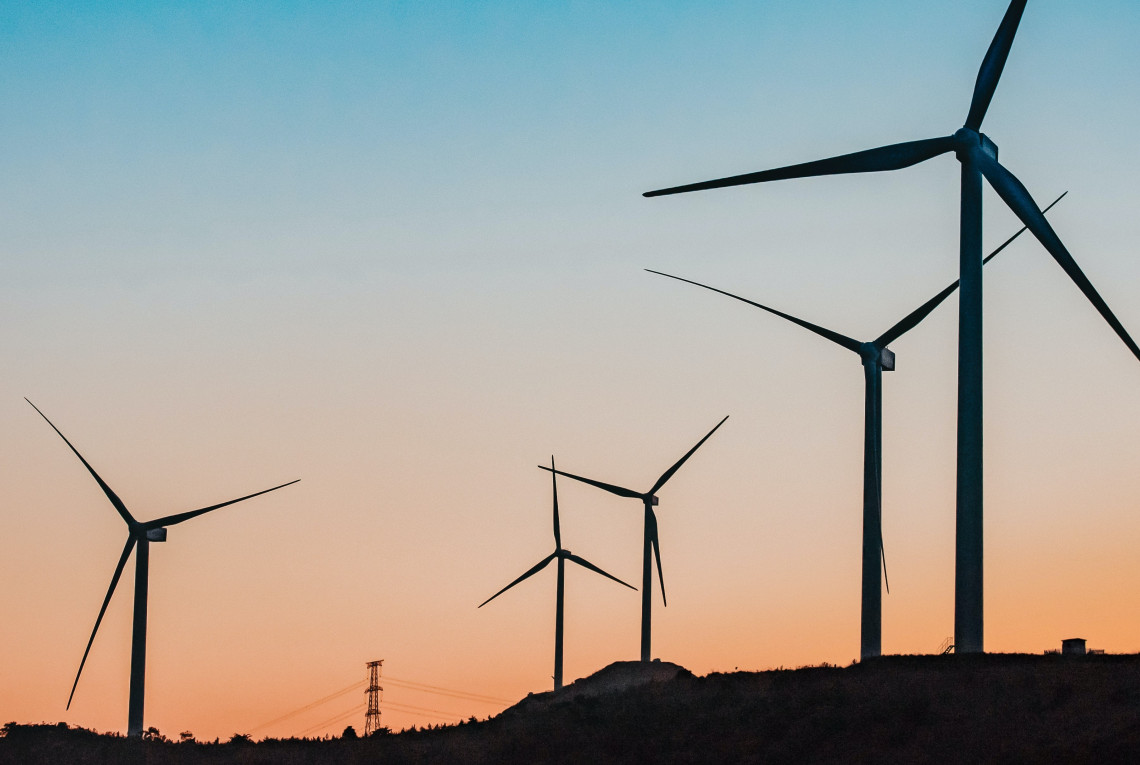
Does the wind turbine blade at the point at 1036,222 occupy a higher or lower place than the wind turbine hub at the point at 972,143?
lower

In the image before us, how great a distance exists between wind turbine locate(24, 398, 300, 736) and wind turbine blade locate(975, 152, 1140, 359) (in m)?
40.9

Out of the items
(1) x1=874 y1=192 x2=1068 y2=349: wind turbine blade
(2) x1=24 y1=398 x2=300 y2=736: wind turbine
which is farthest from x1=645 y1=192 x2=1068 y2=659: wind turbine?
(2) x1=24 y1=398 x2=300 y2=736: wind turbine

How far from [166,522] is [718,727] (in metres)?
38.8

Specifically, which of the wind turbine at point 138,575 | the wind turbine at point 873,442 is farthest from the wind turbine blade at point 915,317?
the wind turbine at point 138,575

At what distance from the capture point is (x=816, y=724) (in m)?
61.9

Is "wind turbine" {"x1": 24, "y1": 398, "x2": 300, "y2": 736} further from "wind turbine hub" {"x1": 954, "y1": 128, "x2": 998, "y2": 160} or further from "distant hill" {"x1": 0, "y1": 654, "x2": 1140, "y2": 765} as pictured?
"wind turbine hub" {"x1": 954, "y1": 128, "x2": 998, "y2": 160}

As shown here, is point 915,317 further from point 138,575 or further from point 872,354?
point 138,575

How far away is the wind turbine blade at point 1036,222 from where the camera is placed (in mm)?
57531

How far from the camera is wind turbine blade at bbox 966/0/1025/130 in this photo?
64812 mm

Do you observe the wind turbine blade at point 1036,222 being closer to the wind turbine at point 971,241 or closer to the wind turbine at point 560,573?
the wind turbine at point 971,241

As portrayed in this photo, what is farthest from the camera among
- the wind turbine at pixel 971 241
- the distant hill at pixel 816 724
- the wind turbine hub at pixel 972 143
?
the wind turbine hub at pixel 972 143

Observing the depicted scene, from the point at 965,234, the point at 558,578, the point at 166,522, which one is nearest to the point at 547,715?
the point at 166,522

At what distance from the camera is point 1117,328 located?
5644 centimetres

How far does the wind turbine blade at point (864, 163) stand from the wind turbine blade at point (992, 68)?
180cm
